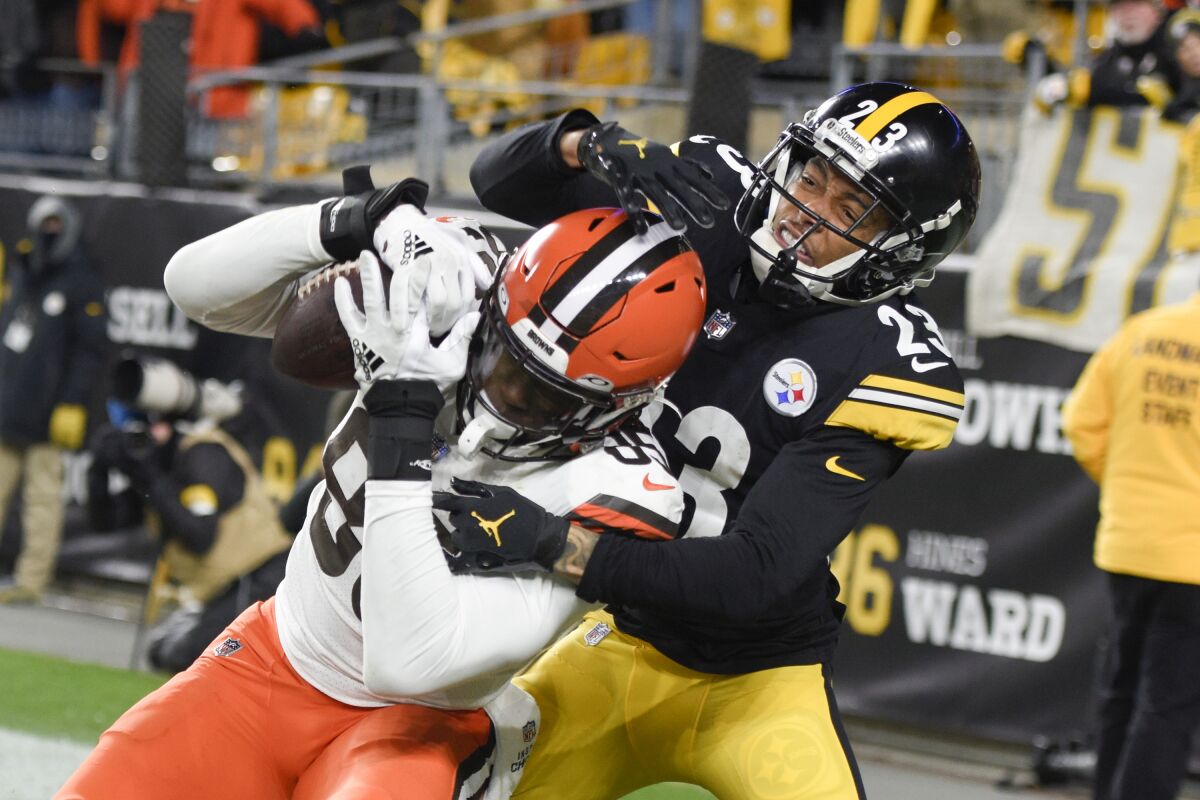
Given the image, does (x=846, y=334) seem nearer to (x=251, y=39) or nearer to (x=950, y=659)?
(x=950, y=659)

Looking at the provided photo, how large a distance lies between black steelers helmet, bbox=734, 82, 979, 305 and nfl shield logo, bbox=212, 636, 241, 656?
1.10 meters

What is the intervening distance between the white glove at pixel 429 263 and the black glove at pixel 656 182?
278mm

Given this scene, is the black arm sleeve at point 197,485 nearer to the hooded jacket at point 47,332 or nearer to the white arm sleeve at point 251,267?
the hooded jacket at point 47,332

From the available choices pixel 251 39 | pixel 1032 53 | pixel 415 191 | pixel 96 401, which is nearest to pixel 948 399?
pixel 415 191

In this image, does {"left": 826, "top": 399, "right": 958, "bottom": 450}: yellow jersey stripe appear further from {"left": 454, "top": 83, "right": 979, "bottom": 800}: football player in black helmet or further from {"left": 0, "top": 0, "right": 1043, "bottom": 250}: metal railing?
{"left": 0, "top": 0, "right": 1043, "bottom": 250}: metal railing

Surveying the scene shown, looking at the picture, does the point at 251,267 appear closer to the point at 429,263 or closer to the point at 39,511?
the point at 429,263

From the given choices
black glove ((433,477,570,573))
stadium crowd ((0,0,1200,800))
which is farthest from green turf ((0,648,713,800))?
black glove ((433,477,570,573))

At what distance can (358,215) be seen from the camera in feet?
8.05

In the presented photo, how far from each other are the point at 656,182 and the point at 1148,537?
244cm

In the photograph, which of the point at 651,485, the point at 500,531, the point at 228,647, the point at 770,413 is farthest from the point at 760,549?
the point at 228,647

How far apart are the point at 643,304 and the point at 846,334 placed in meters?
0.50

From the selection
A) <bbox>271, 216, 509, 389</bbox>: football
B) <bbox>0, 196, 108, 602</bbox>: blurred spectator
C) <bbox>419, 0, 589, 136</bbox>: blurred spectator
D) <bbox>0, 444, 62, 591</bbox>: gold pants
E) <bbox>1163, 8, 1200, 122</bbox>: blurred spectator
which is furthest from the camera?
<bbox>419, 0, 589, 136</bbox>: blurred spectator

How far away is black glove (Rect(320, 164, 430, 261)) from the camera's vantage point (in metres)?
2.44

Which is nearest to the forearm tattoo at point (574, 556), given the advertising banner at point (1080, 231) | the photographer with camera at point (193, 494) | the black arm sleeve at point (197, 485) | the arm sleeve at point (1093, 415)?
the arm sleeve at point (1093, 415)
